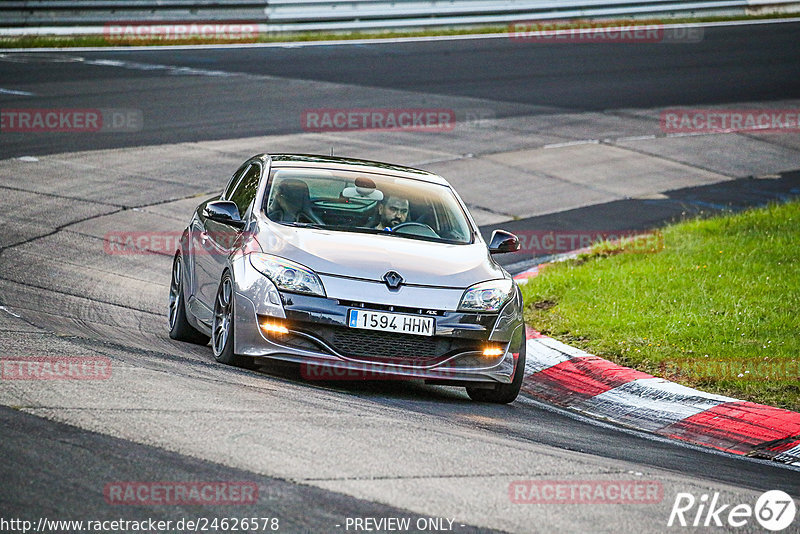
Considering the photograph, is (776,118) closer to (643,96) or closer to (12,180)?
(643,96)

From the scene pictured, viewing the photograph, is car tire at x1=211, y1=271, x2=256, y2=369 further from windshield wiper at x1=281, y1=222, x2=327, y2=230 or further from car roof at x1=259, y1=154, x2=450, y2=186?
car roof at x1=259, y1=154, x2=450, y2=186

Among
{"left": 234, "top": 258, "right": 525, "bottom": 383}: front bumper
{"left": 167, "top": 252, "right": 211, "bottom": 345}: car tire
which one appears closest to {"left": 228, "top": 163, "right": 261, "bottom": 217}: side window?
{"left": 167, "top": 252, "right": 211, "bottom": 345}: car tire

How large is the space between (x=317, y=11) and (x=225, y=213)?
20275 millimetres

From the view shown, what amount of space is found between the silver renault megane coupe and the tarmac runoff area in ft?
1.14

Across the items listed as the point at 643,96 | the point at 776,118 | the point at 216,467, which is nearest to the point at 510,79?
the point at 643,96

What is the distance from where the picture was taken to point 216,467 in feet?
17.1

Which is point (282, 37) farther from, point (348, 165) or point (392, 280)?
point (392, 280)

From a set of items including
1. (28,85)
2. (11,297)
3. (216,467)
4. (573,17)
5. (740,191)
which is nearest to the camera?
(216,467)

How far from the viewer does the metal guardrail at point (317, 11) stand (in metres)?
25.3

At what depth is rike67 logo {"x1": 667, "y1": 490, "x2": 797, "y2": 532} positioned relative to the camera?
5211 millimetres

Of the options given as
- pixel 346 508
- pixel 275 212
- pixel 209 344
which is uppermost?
pixel 275 212

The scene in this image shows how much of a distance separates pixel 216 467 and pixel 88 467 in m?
0.54

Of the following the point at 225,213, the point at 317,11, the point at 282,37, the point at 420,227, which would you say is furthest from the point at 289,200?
the point at 317,11

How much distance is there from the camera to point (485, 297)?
798 cm
